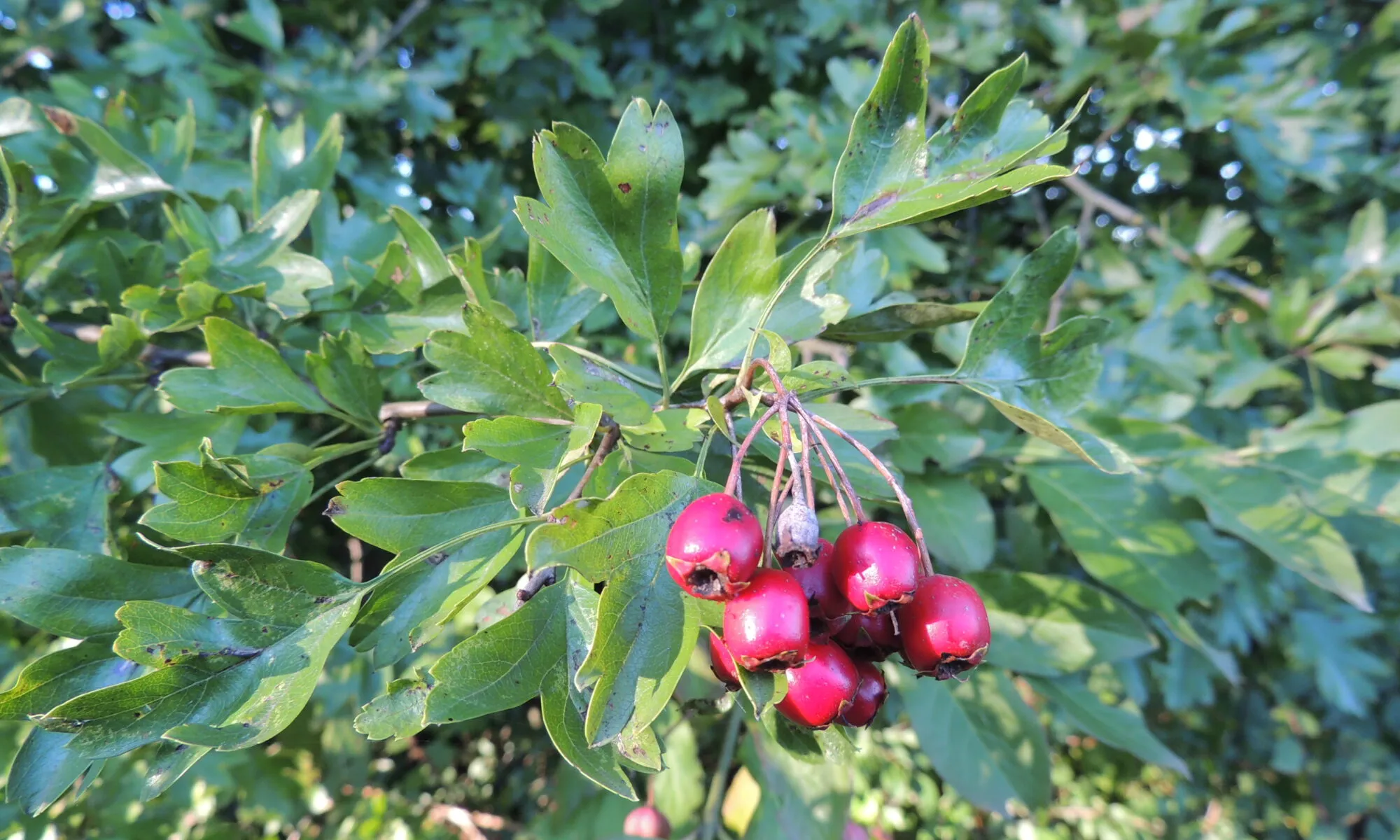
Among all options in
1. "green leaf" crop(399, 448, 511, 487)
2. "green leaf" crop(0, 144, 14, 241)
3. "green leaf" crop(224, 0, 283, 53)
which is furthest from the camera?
"green leaf" crop(224, 0, 283, 53)

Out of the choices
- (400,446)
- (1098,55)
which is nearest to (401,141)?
(400,446)

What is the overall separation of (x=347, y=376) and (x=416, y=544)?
28 centimetres

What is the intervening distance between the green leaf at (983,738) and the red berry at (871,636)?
46 cm

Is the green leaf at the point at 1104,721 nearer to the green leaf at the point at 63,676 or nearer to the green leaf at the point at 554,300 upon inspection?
the green leaf at the point at 554,300

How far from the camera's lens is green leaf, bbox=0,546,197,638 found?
1.94 ft

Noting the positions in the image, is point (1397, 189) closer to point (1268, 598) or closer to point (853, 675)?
point (1268, 598)

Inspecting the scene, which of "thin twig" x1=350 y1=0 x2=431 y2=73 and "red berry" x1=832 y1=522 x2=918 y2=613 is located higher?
"thin twig" x1=350 y1=0 x2=431 y2=73

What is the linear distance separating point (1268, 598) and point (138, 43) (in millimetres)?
2852

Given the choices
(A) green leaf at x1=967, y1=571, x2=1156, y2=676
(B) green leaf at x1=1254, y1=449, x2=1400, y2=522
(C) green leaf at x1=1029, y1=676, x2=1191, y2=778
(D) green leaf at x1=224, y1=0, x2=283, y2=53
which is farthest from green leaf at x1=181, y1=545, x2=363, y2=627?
(D) green leaf at x1=224, y1=0, x2=283, y2=53

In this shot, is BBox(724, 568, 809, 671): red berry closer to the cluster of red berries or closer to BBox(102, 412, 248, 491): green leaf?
the cluster of red berries

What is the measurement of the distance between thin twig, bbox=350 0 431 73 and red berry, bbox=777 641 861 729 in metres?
2.00

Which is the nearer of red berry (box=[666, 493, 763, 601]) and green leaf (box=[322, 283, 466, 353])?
red berry (box=[666, 493, 763, 601])

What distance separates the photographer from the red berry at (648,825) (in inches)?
43.1

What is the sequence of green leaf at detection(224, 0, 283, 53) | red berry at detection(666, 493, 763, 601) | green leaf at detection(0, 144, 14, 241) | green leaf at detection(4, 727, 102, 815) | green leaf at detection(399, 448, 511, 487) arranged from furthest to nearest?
1. green leaf at detection(224, 0, 283, 53)
2. green leaf at detection(0, 144, 14, 241)
3. green leaf at detection(399, 448, 511, 487)
4. green leaf at detection(4, 727, 102, 815)
5. red berry at detection(666, 493, 763, 601)
